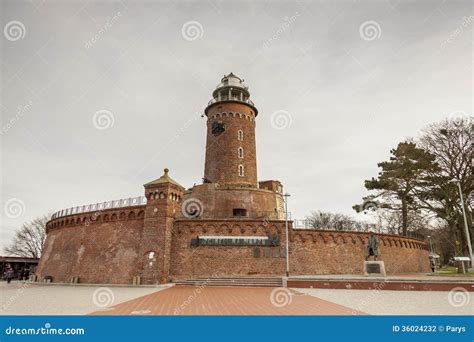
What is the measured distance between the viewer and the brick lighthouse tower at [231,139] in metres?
30.9

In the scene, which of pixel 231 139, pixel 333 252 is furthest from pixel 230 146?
pixel 333 252

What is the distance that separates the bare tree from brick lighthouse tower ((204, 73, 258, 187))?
39.8 m

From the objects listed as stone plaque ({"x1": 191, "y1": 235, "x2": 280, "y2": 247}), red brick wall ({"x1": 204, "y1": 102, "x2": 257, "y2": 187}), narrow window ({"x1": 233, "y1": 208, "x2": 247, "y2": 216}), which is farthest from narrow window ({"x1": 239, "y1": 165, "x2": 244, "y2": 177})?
stone plaque ({"x1": 191, "y1": 235, "x2": 280, "y2": 247})

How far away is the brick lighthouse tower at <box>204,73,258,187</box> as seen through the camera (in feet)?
102

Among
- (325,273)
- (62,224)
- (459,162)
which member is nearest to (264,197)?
(325,273)

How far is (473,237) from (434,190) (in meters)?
4.83

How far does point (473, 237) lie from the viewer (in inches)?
977

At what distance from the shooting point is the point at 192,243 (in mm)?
22359

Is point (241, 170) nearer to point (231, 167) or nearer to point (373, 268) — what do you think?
point (231, 167)

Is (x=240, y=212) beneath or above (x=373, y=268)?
above

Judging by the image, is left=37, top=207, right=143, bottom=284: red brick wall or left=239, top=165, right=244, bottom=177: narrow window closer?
left=37, top=207, right=143, bottom=284: red brick wall

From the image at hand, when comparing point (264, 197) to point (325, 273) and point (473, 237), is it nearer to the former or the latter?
point (325, 273)

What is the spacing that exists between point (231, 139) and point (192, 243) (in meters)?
13.5

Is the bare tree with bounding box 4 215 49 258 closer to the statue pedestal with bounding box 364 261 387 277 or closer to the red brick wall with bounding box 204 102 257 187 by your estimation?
the red brick wall with bounding box 204 102 257 187
